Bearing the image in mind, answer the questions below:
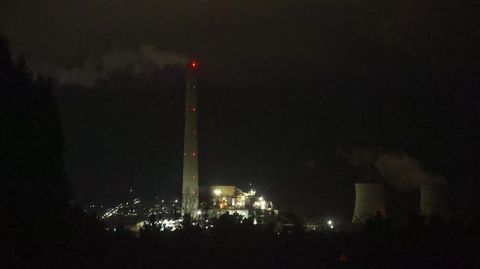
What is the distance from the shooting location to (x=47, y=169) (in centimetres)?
1215

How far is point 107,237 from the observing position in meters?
15.5

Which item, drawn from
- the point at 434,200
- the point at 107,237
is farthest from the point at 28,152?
the point at 434,200

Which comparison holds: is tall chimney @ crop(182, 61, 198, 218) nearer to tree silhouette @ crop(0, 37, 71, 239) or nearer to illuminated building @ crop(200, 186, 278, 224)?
illuminated building @ crop(200, 186, 278, 224)

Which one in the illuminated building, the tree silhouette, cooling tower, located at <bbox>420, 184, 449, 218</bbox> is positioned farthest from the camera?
the illuminated building

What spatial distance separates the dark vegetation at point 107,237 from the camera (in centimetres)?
1173

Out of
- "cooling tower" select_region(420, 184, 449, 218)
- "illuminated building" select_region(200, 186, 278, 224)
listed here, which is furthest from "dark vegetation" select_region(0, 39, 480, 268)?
"illuminated building" select_region(200, 186, 278, 224)

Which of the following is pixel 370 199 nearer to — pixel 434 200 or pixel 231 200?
pixel 434 200

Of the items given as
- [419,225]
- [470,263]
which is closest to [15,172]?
[470,263]

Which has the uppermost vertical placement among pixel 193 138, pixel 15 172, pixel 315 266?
pixel 193 138

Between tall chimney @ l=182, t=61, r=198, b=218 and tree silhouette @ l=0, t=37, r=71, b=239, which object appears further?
tall chimney @ l=182, t=61, r=198, b=218

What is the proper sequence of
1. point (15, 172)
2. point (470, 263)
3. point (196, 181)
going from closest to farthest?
point (15, 172)
point (470, 263)
point (196, 181)

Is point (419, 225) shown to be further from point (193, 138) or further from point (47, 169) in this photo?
point (193, 138)

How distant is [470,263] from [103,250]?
7678 millimetres

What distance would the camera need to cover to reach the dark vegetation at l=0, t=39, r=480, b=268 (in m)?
11.7
